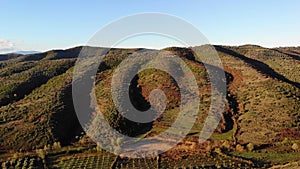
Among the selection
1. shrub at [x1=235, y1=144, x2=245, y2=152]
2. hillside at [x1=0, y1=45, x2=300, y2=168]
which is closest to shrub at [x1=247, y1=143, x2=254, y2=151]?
hillside at [x1=0, y1=45, x2=300, y2=168]

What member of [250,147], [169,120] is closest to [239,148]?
[250,147]

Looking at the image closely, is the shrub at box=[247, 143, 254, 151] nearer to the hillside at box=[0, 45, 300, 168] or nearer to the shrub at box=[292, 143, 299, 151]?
the hillside at box=[0, 45, 300, 168]

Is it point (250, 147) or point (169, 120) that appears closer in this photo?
point (250, 147)

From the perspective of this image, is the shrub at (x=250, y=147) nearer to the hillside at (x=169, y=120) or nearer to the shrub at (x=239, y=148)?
the hillside at (x=169, y=120)

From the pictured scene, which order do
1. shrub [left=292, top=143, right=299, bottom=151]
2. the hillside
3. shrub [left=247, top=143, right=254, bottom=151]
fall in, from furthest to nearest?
1. shrub [left=247, top=143, right=254, bottom=151]
2. shrub [left=292, top=143, right=299, bottom=151]
3. the hillside

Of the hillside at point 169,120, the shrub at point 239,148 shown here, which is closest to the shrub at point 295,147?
the hillside at point 169,120

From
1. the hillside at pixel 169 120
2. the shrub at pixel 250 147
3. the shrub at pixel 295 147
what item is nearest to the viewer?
the hillside at pixel 169 120

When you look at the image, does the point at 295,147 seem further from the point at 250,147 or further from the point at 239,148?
the point at 239,148

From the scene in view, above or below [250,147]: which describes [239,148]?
below

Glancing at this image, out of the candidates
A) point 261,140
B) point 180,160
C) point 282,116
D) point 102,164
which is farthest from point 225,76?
point 102,164
